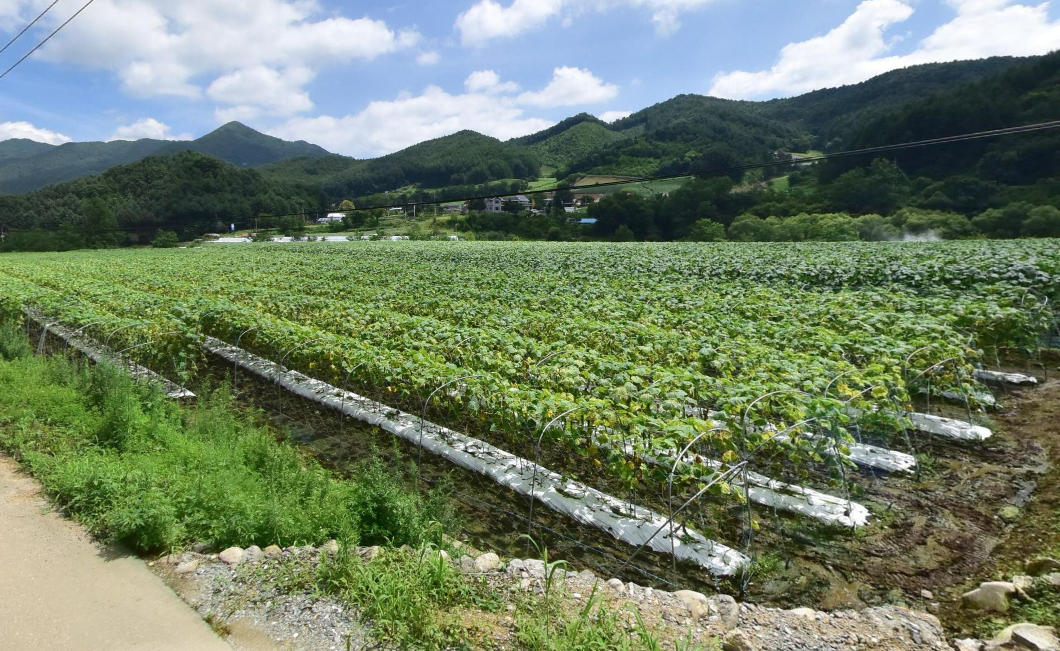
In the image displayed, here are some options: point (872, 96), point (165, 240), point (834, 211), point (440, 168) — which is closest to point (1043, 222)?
point (834, 211)

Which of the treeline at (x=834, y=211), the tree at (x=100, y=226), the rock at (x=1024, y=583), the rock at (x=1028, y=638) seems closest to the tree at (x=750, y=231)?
the treeline at (x=834, y=211)

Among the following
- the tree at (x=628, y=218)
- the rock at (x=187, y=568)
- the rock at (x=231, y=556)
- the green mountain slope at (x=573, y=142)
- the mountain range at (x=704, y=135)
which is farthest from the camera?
the green mountain slope at (x=573, y=142)

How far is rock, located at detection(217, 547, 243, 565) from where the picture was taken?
158 inches

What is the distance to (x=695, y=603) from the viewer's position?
3.68 meters

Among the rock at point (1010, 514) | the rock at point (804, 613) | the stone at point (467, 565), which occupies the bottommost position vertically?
the rock at point (1010, 514)

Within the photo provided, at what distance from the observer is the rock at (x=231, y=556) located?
401cm

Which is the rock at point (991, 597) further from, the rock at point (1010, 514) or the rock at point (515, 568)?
the rock at point (515, 568)

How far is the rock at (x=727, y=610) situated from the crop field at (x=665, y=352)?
2.58ft

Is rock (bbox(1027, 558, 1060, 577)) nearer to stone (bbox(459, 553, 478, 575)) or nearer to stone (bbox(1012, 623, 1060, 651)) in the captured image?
stone (bbox(1012, 623, 1060, 651))

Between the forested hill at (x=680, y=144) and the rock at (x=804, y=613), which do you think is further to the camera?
the forested hill at (x=680, y=144)

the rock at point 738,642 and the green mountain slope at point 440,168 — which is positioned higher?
the green mountain slope at point 440,168

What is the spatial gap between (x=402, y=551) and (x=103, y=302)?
1412 centimetres

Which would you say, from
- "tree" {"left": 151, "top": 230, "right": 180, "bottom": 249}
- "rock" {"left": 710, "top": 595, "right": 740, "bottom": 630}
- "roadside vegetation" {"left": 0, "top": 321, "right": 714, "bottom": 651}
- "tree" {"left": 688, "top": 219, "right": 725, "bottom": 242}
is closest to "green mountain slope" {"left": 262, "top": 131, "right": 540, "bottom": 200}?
"tree" {"left": 151, "top": 230, "right": 180, "bottom": 249}

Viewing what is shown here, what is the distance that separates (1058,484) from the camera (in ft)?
18.4
